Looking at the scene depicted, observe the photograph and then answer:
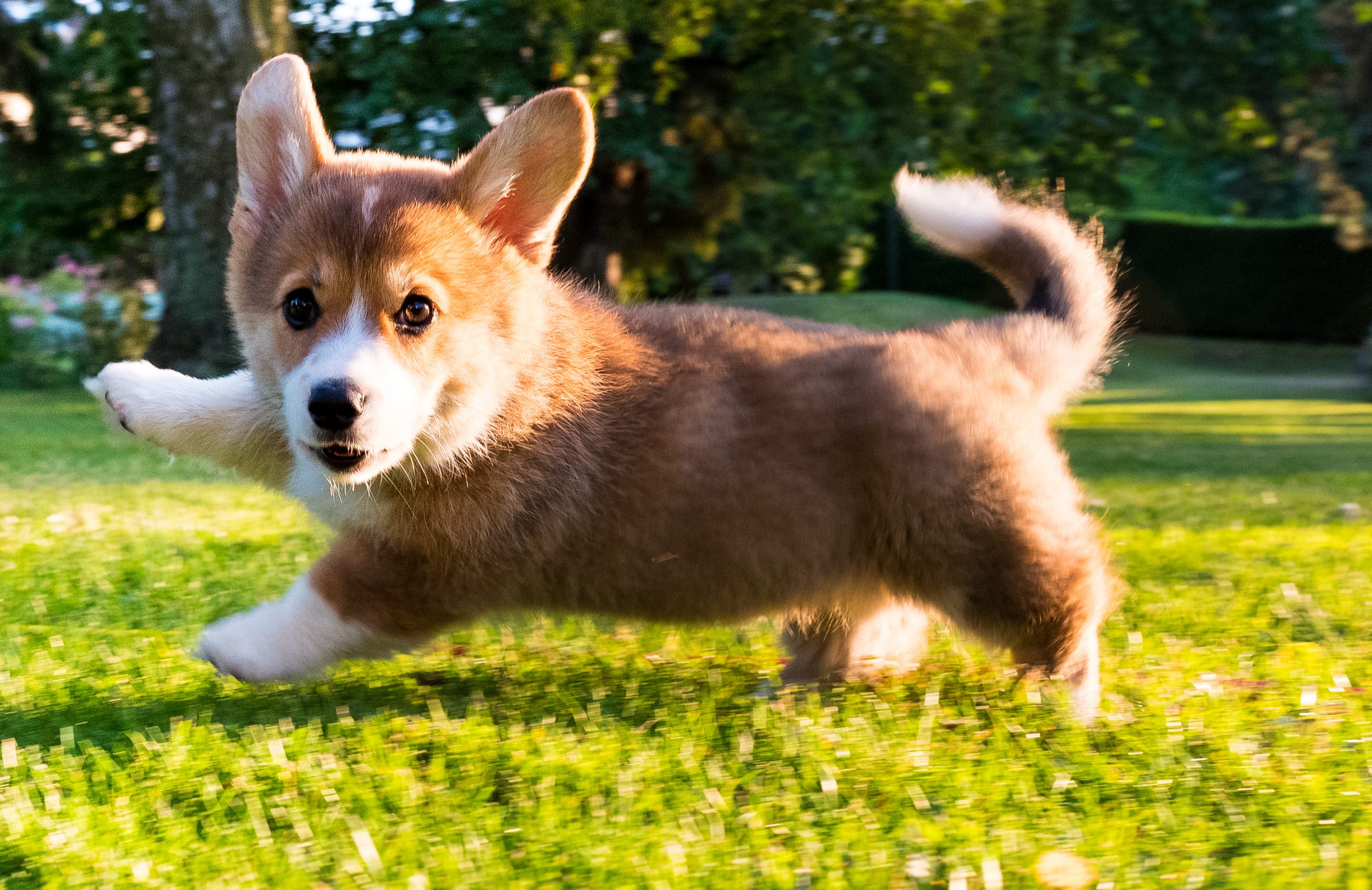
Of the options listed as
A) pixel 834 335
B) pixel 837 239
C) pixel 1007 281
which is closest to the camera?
pixel 834 335

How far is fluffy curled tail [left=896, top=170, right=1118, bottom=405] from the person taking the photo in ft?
13.0

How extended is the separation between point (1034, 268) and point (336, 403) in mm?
2323

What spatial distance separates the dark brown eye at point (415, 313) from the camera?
10.9 feet

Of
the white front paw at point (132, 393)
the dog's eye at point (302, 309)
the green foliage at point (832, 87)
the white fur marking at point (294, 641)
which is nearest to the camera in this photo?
the dog's eye at point (302, 309)

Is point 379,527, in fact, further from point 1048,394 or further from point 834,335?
point 1048,394

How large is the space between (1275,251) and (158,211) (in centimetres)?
2404

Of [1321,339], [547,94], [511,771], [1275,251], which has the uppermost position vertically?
[547,94]

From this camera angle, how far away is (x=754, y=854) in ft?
8.70

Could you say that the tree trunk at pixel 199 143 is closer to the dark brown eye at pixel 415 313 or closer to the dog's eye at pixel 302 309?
the dog's eye at pixel 302 309

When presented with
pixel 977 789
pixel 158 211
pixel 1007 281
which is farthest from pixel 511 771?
pixel 158 211

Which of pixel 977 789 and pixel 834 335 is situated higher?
pixel 834 335

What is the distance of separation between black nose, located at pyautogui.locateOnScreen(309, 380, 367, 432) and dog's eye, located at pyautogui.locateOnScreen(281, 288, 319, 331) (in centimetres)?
30

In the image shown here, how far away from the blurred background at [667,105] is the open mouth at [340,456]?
9.18 meters

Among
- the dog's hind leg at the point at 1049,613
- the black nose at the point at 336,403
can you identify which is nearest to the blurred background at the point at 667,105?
the black nose at the point at 336,403
